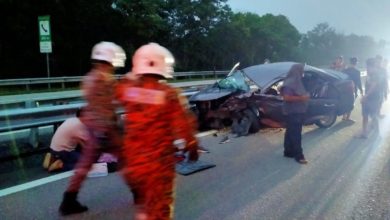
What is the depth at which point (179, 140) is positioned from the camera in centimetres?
351

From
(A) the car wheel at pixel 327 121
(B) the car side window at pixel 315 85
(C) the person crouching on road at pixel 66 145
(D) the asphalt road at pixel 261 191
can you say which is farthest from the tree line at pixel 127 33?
(D) the asphalt road at pixel 261 191

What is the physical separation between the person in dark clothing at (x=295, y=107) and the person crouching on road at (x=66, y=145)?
10.6 feet

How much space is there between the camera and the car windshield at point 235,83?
10.4 meters

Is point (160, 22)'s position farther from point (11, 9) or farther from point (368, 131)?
point (368, 131)

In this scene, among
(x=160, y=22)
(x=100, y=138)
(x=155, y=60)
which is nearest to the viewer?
(x=155, y=60)

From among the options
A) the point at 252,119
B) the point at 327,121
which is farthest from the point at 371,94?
the point at 252,119

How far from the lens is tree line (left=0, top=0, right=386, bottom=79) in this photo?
89.9 feet

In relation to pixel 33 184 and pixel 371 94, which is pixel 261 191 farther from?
pixel 371 94

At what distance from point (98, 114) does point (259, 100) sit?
5.96 metres

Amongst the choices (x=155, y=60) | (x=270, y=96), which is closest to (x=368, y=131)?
(x=270, y=96)

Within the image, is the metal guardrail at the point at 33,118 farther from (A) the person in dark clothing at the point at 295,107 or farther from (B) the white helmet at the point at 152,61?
(B) the white helmet at the point at 152,61

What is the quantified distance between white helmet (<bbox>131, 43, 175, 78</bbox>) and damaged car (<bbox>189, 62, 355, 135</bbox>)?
6598mm

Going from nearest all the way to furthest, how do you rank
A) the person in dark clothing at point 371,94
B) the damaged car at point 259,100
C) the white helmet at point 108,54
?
the white helmet at point 108,54 → the person in dark clothing at point 371,94 → the damaged car at point 259,100

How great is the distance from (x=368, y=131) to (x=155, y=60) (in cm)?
806
